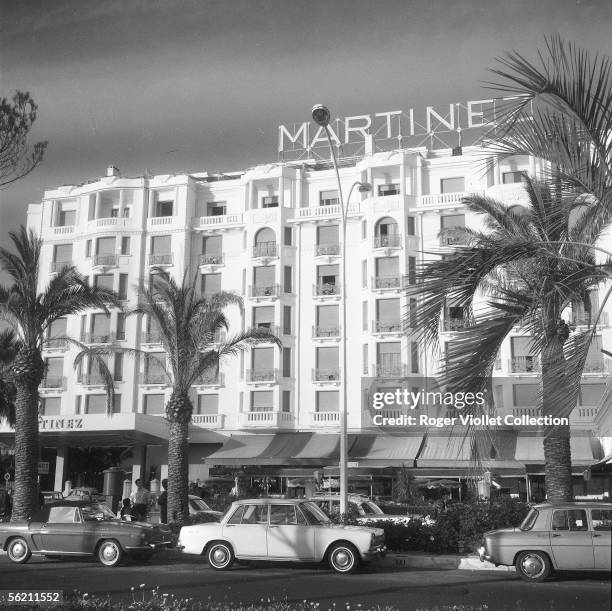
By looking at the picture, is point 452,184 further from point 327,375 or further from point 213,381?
point 213,381

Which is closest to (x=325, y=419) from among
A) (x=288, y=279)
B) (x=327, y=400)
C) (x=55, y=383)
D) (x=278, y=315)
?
(x=327, y=400)

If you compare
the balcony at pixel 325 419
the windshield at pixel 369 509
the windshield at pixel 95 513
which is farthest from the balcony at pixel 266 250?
the windshield at pixel 95 513

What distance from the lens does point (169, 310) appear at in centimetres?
2744

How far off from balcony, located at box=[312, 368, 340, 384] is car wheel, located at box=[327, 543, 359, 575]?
95.7 ft

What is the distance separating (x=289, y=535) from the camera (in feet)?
48.7

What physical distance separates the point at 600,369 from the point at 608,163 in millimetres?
33491

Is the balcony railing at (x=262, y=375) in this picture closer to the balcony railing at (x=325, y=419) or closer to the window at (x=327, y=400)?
the window at (x=327, y=400)

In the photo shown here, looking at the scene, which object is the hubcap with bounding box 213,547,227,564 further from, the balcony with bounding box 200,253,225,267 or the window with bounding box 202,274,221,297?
the balcony with bounding box 200,253,225,267

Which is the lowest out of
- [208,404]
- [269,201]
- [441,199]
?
[208,404]

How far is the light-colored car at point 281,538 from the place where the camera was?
47.6ft

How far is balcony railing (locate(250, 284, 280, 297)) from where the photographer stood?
4522 cm

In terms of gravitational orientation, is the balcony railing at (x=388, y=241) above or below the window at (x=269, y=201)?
below

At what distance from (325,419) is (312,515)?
1086 inches

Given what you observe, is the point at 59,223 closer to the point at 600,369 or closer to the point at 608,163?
the point at 600,369
